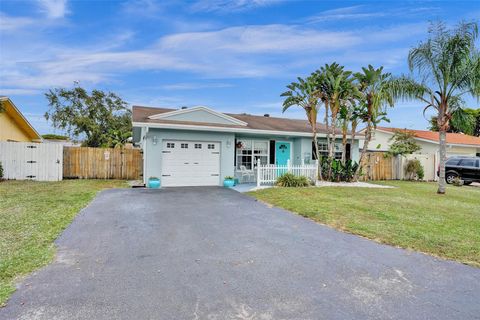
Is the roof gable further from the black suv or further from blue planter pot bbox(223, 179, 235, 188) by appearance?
the black suv

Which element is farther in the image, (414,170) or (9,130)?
(414,170)

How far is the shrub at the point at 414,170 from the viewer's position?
1862 cm

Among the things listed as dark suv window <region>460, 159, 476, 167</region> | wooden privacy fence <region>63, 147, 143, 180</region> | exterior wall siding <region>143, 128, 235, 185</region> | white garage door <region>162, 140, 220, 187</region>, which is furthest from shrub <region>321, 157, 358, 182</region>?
wooden privacy fence <region>63, 147, 143, 180</region>

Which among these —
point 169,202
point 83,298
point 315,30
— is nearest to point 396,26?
point 315,30

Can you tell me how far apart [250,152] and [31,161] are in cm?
1082

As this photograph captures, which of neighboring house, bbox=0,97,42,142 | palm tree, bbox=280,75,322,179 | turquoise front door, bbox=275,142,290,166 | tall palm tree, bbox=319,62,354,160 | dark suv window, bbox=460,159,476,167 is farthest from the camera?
dark suv window, bbox=460,159,476,167

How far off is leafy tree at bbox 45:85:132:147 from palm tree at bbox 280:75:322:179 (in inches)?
656

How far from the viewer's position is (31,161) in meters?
14.1

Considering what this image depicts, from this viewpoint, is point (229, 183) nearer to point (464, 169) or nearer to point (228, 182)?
point (228, 182)

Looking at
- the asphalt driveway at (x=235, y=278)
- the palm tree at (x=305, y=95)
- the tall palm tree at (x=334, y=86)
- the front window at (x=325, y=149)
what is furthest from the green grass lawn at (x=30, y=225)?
the front window at (x=325, y=149)

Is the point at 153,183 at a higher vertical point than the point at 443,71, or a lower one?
lower

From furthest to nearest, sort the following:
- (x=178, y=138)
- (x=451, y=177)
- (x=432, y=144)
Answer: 1. (x=432, y=144)
2. (x=451, y=177)
3. (x=178, y=138)

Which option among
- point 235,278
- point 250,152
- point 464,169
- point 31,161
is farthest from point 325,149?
point 31,161

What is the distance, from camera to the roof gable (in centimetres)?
1294
